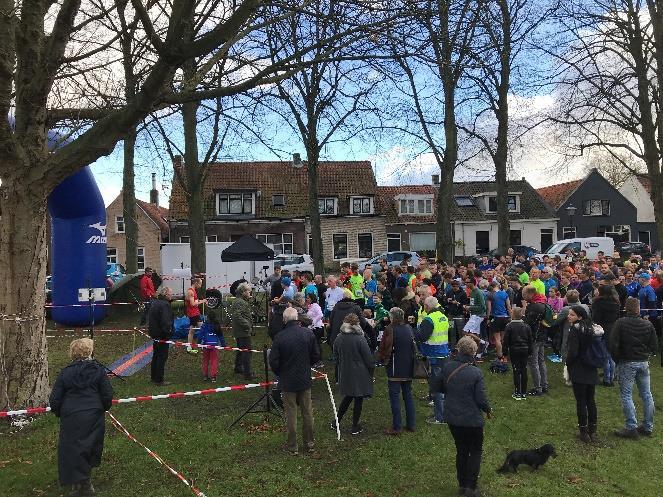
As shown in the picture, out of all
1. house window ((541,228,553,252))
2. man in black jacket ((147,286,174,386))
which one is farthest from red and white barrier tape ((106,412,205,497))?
house window ((541,228,553,252))

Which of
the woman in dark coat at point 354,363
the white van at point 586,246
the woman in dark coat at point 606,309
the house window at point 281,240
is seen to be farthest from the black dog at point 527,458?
the house window at point 281,240

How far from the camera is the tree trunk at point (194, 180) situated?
16156 mm

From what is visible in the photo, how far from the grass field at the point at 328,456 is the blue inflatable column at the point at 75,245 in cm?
786

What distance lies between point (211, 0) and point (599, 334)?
23.8 feet

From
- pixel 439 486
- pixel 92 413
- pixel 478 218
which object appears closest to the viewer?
pixel 92 413

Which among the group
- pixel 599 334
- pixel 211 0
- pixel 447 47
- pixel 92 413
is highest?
pixel 211 0

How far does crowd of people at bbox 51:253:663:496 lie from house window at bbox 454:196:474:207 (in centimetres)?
3254

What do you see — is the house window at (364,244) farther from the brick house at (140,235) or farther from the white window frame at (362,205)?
the brick house at (140,235)

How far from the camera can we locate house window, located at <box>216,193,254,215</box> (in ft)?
131

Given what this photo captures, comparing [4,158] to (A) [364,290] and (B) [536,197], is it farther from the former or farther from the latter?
(B) [536,197]

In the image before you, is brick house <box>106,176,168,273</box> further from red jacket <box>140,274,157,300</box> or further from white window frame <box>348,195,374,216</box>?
red jacket <box>140,274,157,300</box>

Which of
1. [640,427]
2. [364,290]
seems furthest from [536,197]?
[640,427]

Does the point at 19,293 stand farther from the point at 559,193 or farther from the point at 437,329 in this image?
the point at 559,193

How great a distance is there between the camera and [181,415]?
27.3ft
